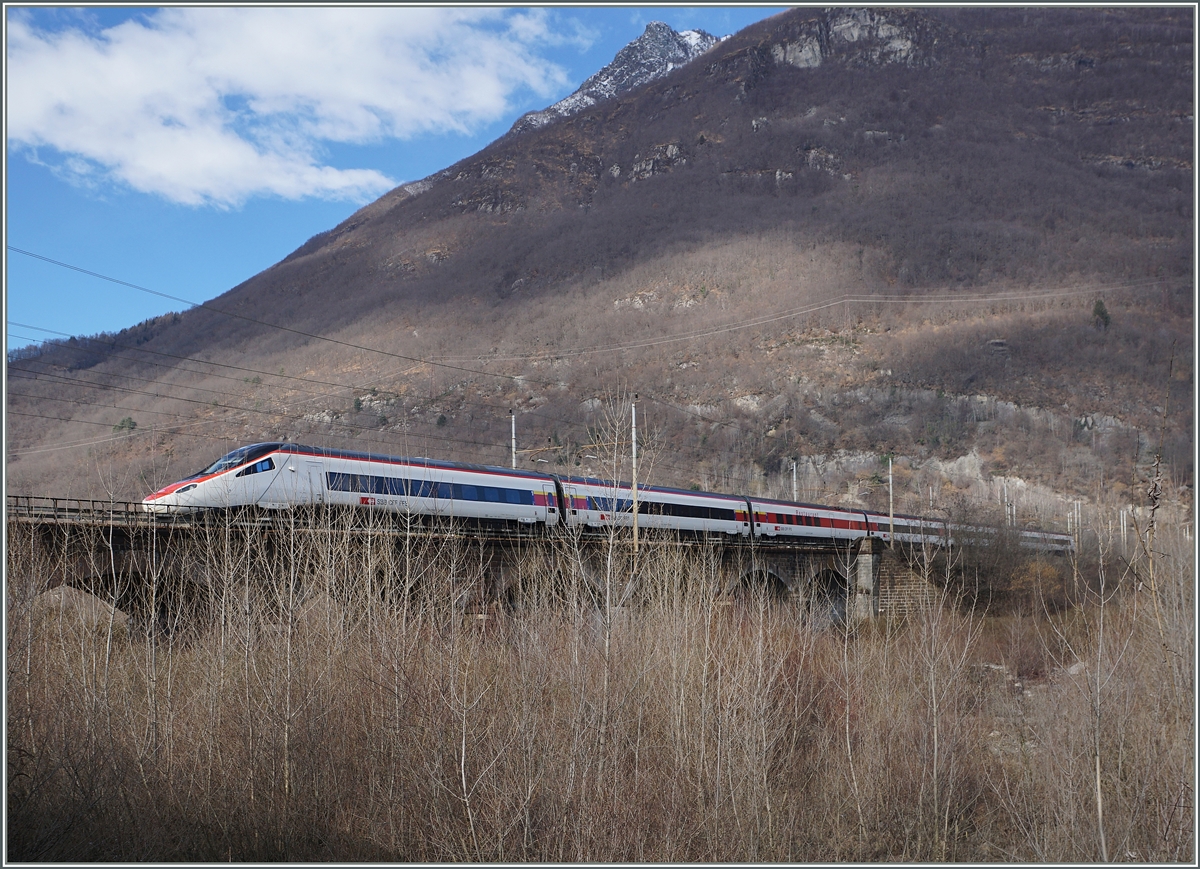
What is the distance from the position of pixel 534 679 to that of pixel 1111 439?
9308 centimetres

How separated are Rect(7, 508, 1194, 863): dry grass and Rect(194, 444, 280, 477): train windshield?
3.15 meters

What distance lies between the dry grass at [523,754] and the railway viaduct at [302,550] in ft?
1.78

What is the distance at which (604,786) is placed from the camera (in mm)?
14453

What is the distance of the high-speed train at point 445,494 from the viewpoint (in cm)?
2298

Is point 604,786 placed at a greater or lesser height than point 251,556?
lesser

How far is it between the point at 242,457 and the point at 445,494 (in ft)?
20.0

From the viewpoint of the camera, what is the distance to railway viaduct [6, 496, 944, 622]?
741 inches

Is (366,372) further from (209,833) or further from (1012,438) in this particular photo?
(209,833)

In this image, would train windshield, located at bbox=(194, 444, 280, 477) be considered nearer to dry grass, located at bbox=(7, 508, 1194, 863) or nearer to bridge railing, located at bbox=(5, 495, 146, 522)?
bridge railing, located at bbox=(5, 495, 146, 522)

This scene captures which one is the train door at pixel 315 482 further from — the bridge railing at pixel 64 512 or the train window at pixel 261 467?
the bridge railing at pixel 64 512

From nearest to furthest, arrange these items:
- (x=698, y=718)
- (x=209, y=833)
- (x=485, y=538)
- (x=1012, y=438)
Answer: (x=209, y=833)
(x=698, y=718)
(x=485, y=538)
(x=1012, y=438)

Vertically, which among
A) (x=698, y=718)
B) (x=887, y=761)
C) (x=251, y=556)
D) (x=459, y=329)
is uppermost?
(x=459, y=329)

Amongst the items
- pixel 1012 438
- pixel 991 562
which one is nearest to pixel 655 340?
pixel 1012 438

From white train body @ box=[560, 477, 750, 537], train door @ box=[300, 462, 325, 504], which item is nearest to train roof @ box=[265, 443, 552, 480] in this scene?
train door @ box=[300, 462, 325, 504]
